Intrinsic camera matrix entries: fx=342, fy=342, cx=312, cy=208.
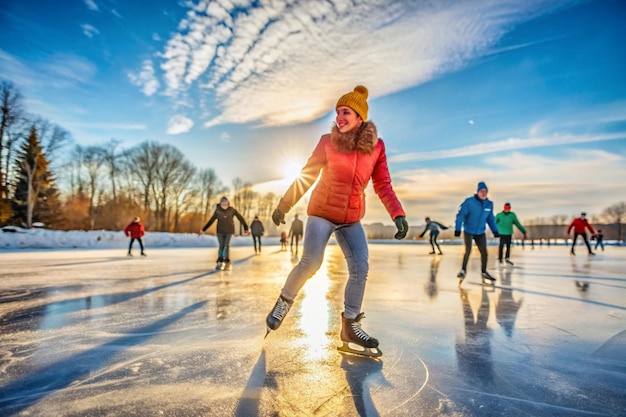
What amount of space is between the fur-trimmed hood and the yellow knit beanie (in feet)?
0.43

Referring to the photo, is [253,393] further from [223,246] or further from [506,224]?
[506,224]

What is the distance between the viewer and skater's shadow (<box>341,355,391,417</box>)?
1572 mm

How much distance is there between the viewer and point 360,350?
2357 millimetres

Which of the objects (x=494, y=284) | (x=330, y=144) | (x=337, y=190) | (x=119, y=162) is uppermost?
(x=119, y=162)

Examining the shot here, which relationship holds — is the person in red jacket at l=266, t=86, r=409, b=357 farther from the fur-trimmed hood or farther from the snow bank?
the snow bank

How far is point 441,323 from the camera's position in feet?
Answer: 10.5

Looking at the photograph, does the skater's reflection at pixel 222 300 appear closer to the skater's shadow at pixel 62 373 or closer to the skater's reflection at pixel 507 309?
the skater's shadow at pixel 62 373

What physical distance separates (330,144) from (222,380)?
5.45ft

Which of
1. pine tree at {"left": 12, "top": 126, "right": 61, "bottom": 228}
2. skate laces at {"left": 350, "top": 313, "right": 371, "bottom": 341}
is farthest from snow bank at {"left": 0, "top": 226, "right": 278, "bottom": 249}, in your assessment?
skate laces at {"left": 350, "top": 313, "right": 371, "bottom": 341}

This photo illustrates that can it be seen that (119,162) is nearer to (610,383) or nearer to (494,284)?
(494,284)

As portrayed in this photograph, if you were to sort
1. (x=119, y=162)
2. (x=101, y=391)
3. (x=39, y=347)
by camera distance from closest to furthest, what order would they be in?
(x=101, y=391)
(x=39, y=347)
(x=119, y=162)

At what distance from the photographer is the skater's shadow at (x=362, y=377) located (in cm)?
157

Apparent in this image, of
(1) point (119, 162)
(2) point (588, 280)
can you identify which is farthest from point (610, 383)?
(1) point (119, 162)

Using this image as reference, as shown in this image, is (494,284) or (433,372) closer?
(433,372)
